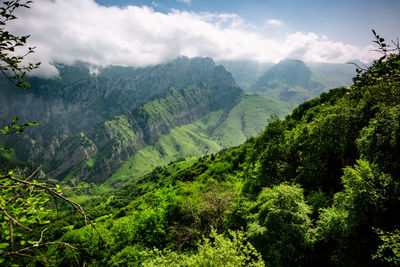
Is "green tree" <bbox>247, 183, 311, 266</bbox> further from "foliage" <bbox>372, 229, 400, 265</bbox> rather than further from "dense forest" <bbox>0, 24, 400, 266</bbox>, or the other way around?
"foliage" <bbox>372, 229, 400, 265</bbox>

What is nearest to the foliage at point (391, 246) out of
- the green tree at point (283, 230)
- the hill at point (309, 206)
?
the hill at point (309, 206)

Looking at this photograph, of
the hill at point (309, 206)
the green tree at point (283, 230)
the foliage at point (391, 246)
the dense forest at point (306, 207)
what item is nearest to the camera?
the foliage at point (391, 246)

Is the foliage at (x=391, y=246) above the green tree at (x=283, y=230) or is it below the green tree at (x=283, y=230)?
above

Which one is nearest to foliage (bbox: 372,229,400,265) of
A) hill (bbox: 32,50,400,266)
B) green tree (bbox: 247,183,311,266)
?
hill (bbox: 32,50,400,266)

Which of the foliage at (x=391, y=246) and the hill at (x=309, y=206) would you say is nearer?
the foliage at (x=391, y=246)

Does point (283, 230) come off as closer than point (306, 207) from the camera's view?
Yes

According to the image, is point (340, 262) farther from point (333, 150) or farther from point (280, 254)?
point (333, 150)

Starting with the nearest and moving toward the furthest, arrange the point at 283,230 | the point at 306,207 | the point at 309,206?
1. the point at 283,230
2. the point at 306,207
3. the point at 309,206

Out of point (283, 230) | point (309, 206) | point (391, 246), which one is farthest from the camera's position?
point (309, 206)

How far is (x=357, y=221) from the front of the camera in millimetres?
18219

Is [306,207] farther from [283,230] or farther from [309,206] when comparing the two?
[283,230]

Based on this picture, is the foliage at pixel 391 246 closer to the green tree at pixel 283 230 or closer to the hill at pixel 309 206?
the hill at pixel 309 206

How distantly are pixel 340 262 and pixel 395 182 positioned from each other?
30.8ft

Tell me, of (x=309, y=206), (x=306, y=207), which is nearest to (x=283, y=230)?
(x=306, y=207)
